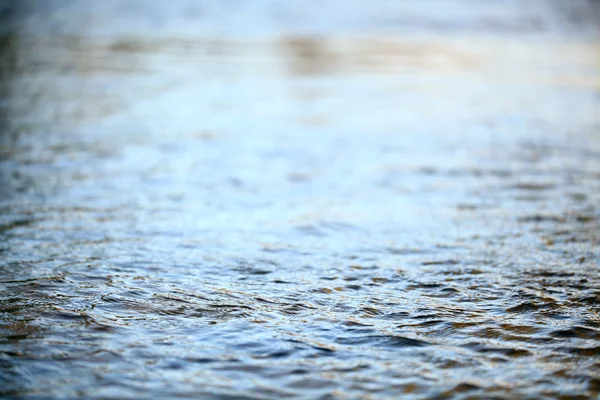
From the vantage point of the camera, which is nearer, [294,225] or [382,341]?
[382,341]

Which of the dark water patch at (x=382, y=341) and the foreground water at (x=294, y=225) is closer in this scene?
the foreground water at (x=294, y=225)

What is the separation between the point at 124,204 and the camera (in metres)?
5.81

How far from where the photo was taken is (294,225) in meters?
5.50

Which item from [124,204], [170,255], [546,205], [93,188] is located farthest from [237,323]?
[546,205]

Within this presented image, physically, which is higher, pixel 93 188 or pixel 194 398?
pixel 93 188

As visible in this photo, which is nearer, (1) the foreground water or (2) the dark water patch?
(1) the foreground water

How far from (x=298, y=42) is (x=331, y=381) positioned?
37.5ft

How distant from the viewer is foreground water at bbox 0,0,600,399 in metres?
3.33

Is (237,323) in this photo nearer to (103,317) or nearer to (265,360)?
(265,360)

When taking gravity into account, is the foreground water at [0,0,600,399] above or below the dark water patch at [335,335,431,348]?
above

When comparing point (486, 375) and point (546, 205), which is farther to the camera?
point (546, 205)

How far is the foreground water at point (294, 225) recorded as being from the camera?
10.9 ft

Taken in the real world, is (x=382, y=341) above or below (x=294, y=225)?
below

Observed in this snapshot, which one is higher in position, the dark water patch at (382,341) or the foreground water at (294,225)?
the foreground water at (294,225)
